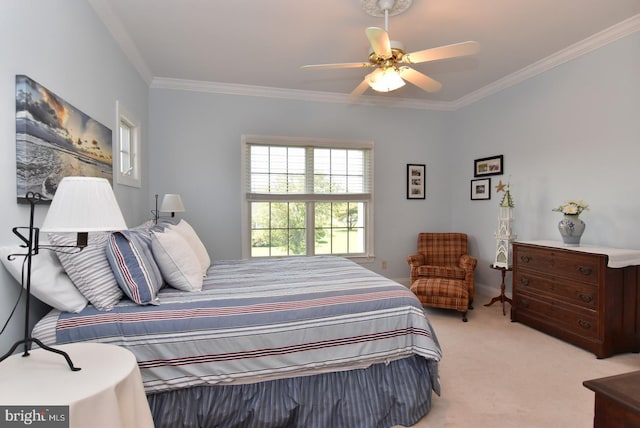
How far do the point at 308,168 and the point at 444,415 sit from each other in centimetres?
318

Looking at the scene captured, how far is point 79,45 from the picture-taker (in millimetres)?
2209

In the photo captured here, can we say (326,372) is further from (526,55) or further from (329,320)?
(526,55)

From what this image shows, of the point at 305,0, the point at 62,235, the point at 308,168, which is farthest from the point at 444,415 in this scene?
the point at 308,168

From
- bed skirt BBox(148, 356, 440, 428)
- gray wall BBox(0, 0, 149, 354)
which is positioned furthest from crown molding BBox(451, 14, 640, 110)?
gray wall BBox(0, 0, 149, 354)

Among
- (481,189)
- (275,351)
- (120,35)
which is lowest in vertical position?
(275,351)

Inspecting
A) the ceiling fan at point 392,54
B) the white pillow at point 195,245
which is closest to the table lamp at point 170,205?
the white pillow at point 195,245

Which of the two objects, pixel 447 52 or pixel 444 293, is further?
pixel 444 293

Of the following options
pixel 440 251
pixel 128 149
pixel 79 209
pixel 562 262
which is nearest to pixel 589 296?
pixel 562 262

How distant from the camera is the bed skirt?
5.42 ft

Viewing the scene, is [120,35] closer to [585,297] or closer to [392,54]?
[392,54]

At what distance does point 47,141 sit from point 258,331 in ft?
4.87

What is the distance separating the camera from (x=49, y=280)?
5.00ft

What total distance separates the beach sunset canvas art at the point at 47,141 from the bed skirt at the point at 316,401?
4.07 ft

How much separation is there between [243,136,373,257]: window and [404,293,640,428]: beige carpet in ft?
5.81
